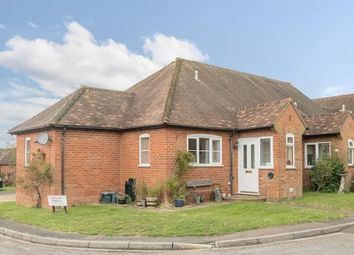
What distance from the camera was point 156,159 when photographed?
18859mm

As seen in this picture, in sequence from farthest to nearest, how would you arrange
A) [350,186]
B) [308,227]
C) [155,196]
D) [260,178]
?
[350,186] < [260,178] < [155,196] < [308,227]

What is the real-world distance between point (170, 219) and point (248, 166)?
7.93 m

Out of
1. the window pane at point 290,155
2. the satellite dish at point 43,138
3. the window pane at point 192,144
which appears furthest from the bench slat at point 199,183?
the satellite dish at point 43,138

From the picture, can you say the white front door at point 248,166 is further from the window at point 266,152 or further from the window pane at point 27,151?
the window pane at point 27,151

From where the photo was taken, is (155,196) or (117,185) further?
(117,185)

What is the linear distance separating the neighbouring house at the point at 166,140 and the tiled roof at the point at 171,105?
0.07 m

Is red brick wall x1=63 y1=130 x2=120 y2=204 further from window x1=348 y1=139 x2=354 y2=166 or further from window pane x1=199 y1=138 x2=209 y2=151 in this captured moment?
window x1=348 y1=139 x2=354 y2=166

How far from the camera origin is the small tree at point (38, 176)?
1819cm

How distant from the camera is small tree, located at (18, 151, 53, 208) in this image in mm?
18188

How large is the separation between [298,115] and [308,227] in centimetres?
950

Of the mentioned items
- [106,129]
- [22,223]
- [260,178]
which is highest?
[106,129]

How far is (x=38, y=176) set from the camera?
18266mm

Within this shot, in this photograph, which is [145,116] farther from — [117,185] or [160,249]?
[160,249]

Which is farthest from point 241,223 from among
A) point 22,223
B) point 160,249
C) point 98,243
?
point 22,223
